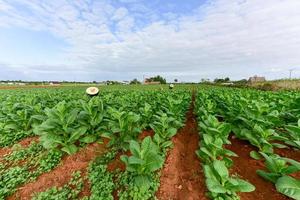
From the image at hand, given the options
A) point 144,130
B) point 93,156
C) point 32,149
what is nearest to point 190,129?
point 144,130

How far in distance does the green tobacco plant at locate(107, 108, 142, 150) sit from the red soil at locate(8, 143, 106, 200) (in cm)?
41

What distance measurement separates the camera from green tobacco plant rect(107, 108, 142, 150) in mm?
3869

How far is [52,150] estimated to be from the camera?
4121 millimetres

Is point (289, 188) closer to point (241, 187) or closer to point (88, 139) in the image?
point (241, 187)

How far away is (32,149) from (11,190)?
113 centimetres

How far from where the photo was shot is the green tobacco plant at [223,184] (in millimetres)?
2504

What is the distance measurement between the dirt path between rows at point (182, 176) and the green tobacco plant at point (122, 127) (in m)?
0.86

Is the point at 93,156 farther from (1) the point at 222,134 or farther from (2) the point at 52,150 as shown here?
→ (1) the point at 222,134

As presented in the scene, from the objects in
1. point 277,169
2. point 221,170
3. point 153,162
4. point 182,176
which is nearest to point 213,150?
point 221,170

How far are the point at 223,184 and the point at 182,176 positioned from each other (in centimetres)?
93

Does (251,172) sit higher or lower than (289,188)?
lower

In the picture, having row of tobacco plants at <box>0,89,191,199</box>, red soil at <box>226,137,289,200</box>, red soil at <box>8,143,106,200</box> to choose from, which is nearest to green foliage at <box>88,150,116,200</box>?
row of tobacco plants at <box>0,89,191,199</box>

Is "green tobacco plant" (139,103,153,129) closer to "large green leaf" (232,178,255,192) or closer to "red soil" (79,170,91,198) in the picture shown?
"red soil" (79,170,91,198)

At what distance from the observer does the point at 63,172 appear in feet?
12.1
